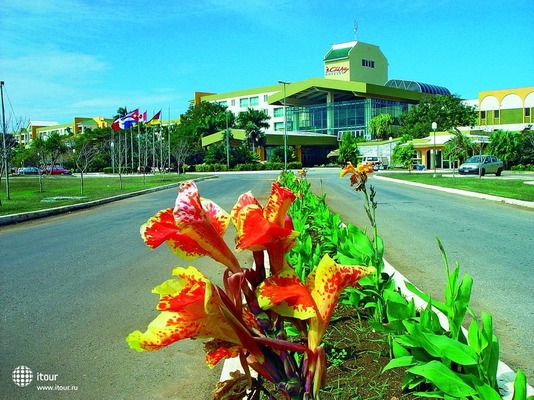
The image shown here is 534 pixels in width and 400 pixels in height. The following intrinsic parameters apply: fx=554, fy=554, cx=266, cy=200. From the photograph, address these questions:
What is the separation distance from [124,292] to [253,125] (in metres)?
67.9

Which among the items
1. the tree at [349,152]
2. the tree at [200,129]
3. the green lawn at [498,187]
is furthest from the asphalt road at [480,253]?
the tree at [200,129]

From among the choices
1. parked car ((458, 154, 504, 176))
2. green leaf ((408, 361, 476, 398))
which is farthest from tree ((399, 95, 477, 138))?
green leaf ((408, 361, 476, 398))

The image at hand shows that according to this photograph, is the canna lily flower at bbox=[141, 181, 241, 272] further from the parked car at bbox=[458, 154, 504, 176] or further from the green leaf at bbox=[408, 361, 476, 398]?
the parked car at bbox=[458, 154, 504, 176]

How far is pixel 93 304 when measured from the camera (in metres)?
6.20

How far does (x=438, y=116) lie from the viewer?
7788 cm

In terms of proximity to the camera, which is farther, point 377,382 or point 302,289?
point 377,382

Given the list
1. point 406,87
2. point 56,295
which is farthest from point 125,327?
point 406,87

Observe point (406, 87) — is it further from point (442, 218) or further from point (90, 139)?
point (442, 218)

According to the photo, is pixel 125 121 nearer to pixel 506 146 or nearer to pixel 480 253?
pixel 480 253

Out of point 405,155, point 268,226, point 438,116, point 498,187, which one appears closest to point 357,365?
point 268,226

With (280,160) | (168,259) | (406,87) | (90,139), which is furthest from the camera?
(406,87)

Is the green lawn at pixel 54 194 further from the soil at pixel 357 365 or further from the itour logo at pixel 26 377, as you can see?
the soil at pixel 357 365

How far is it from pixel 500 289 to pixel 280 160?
6864cm

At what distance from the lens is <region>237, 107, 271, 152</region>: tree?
74250 millimetres
